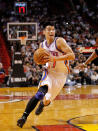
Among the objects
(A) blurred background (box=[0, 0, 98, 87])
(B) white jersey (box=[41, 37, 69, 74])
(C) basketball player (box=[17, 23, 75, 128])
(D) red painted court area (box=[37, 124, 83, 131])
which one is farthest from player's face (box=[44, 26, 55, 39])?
(A) blurred background (box=[0, 0, 98, 87])

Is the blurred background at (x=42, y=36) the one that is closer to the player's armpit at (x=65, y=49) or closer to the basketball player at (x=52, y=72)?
the basketball player at (x=52, y=72)

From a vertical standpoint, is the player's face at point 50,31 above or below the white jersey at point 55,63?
above

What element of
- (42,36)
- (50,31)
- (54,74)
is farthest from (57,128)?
(42,36)

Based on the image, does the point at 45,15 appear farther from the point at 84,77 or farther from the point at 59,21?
the point at 84,77

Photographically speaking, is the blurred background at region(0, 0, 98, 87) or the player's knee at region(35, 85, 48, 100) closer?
the player's knee at region(35, 85, 48, 100)

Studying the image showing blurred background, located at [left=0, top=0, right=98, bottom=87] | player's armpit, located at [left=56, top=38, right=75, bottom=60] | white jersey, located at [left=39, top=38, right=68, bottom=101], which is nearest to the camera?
player's armpit, located at [left=56, top=38, right=75, bottom=60]

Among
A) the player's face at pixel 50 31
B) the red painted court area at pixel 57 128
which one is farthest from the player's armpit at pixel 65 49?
the red painted court area at pixel 57 128

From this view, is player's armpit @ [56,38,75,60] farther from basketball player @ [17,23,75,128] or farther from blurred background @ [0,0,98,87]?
blurred background @ [0,0,98,87]

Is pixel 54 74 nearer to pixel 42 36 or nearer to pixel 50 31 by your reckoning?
pixel 50 31

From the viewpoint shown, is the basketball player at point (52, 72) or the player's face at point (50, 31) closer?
the basketball player at point (52, 72)

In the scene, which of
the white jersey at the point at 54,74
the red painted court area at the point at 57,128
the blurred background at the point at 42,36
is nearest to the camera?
the red painted court area at the point at 57,128

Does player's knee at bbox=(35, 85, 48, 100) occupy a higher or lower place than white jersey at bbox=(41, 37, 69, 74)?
lower

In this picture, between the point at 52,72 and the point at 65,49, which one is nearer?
the point at 65,49

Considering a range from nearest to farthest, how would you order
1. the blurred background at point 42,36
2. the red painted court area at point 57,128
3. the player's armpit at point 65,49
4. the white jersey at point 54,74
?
the red painted court area at point 57,128 < the player's armpit at point 65,49 < the white jersey at point 54,74 < the blurred background at point 42,36
